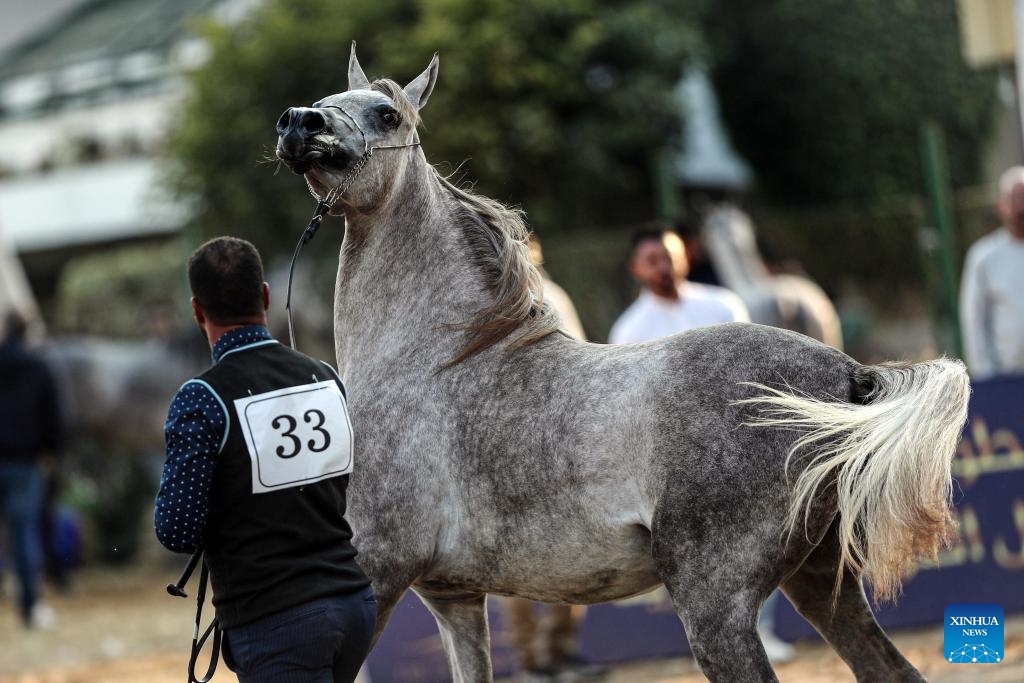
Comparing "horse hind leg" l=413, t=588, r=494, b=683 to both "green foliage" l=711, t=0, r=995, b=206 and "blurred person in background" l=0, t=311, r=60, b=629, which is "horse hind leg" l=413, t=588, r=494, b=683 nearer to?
"blurred person in background" l=0, t=311, r=60, b=629

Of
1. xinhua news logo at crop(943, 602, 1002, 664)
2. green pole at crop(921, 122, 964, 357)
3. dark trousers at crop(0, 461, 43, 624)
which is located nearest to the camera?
xinhua news logo at crop(943, 602, 1002, 664)

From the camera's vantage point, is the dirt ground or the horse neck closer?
the horse neck

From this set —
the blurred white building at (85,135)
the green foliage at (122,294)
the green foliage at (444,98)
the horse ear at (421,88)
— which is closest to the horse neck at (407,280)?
the horse ear at (421,88)

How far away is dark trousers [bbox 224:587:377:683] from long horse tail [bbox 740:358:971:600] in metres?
1.24

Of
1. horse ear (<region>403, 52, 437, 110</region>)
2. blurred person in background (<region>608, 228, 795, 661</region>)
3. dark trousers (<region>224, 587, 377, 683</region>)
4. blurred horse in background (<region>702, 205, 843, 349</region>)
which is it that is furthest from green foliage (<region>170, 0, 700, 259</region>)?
dark trousers (<region>224, 587, 377, 683</region>)

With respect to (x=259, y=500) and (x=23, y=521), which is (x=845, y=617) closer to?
(x=259, y=500)

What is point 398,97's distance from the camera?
4117mm

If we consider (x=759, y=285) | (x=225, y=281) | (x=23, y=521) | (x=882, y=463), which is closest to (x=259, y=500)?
(x=225, y=281)

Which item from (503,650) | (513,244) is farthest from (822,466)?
(503,650)

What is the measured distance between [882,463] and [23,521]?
27.3 feet

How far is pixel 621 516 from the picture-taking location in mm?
3588

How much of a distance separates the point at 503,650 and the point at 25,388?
5.34m

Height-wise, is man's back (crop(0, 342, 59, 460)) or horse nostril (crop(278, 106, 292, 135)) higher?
horse nostril (crop(278, 106, 292, 135))

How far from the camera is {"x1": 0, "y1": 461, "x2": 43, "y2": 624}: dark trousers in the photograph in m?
10.1
